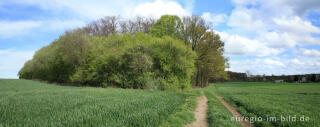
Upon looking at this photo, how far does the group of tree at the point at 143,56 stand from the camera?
19266 mm

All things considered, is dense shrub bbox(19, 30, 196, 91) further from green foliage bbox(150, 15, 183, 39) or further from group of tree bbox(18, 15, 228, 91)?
green foliage bbox(150, 15, 183, 39)

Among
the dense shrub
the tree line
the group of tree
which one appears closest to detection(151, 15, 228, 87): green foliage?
the group of tree

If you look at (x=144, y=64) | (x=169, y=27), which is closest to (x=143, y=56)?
(x=144, y=64)

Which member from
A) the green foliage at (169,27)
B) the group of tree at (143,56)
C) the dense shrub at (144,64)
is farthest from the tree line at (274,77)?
the dense shrub at (144,64)

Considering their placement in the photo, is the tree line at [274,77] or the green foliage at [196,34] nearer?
the green foliage at [196,34]

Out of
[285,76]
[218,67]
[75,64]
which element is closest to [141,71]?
[75,64]

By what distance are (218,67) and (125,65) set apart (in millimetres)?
20284

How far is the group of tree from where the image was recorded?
1927 cm

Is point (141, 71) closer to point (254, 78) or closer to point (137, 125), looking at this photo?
point (137, 125)

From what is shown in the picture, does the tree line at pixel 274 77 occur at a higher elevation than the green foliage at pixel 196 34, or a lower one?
lower

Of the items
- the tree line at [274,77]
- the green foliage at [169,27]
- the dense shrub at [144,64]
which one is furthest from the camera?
the tree line at [274,77]

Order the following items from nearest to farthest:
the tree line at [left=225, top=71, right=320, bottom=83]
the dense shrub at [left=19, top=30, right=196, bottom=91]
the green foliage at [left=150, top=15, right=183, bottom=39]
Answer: the dense shrub at [left=19, top=30, right=196, bottom=91]
the green foliage at [left=150, top=15, right=183, bottom=39]
the tree line at [left=225, top=71, right=320, bottom=83]

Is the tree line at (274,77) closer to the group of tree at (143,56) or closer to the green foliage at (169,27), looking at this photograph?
the group of tree at (143,56)

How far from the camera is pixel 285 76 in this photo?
55.8 meters
